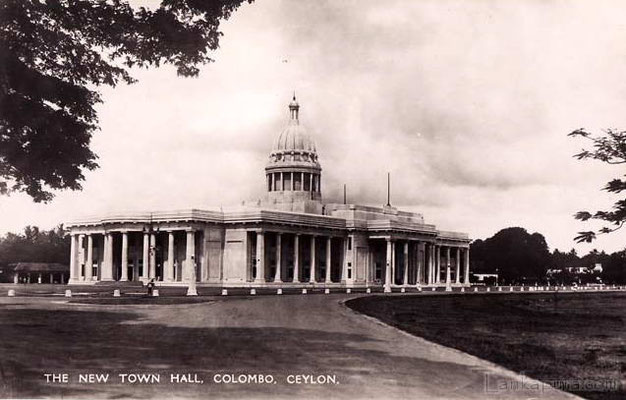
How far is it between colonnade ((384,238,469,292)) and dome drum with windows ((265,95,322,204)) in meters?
13.9

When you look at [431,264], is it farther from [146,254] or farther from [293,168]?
[146,254]

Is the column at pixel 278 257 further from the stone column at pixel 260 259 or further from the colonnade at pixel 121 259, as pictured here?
the colonnade at pixel 121 259

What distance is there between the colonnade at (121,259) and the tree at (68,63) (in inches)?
2443

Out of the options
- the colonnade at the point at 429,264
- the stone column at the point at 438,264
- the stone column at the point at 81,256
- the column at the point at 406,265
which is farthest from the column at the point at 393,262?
the stone column at the point at 81,256

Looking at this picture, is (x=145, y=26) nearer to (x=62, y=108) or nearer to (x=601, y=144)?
(x=62, y=108)

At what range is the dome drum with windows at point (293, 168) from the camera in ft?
361

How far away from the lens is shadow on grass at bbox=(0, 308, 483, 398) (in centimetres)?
1532

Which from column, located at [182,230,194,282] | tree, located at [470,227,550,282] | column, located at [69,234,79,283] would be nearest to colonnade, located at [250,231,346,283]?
column, located at [182,230,194,282]

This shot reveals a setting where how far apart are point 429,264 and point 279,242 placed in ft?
107

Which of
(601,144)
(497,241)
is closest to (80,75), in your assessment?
(601,144)

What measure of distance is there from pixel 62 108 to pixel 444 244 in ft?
350

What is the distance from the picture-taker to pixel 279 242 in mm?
93562

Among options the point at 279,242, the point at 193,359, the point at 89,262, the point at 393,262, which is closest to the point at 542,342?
the point at 193,359

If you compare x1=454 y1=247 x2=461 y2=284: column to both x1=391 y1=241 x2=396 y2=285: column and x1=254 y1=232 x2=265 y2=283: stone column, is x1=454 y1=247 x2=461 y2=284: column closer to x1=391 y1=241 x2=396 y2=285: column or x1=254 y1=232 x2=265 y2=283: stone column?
x1=391 y1=241 x2=396 y2=285: column
